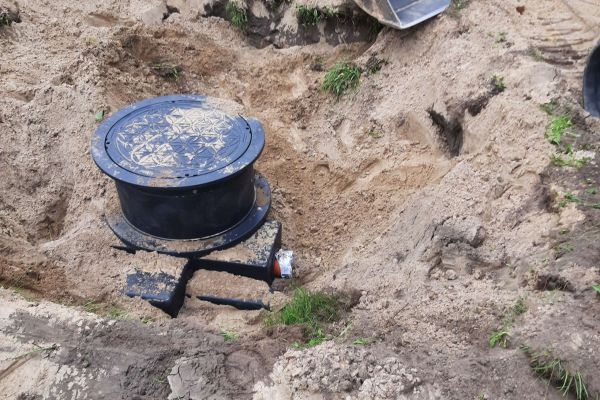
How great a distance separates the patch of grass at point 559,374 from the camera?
216 centimetres

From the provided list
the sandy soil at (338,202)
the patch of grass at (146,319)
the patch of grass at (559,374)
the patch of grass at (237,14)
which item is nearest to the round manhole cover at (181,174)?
the sandy soil at (338,202)

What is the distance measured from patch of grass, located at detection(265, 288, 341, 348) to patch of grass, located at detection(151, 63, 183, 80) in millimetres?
3252

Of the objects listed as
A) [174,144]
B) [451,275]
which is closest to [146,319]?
[174,144]

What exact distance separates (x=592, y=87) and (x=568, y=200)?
1075 millimetres

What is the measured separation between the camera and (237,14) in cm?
602

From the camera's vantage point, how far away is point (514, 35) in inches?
177

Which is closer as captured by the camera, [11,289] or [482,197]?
[11,289]

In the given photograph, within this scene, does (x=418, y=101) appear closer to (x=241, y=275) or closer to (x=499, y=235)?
(x=499, y=235)

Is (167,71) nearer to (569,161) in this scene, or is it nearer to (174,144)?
(174,144)

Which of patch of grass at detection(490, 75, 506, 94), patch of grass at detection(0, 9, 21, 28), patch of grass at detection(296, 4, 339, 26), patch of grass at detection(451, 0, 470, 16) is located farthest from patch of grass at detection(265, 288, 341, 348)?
patch of grass at detection(0, 9, 21, 28)

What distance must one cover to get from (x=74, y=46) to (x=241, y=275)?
318 centimetres

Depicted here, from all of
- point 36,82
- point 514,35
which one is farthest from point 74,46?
point 514,35

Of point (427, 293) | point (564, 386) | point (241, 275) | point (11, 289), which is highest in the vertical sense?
point (564, 386)

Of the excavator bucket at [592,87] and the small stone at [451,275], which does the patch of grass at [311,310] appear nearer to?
the small stone at [451,275]
